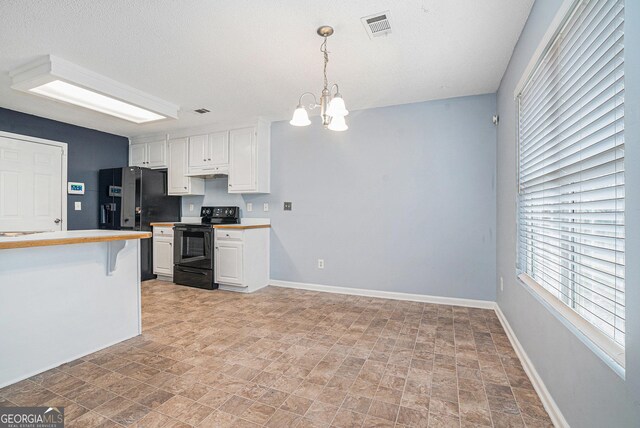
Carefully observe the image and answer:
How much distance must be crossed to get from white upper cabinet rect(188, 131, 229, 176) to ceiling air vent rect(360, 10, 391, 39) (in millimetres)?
2854

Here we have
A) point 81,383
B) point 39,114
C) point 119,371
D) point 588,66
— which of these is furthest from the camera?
point 39,114

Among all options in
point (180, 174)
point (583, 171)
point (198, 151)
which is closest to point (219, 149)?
point (198, 151)

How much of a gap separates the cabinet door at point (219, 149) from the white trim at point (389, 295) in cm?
191

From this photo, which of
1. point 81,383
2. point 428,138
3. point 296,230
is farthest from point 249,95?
point 81,383

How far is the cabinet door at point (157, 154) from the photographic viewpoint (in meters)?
5.02

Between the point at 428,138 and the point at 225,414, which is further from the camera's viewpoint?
the point at 428,138

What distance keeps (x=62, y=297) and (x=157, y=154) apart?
11.5 feet

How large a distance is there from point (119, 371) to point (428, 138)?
359cm

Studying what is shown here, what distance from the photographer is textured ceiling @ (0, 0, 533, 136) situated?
2016 mm

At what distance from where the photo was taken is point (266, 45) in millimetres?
2453

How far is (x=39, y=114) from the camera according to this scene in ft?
13.5

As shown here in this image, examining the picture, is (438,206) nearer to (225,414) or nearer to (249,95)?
(249,95)

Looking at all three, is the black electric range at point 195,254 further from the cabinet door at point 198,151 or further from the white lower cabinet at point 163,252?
the cabinet door at point 198,151

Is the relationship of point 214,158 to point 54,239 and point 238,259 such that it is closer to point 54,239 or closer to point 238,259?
point 238,259
